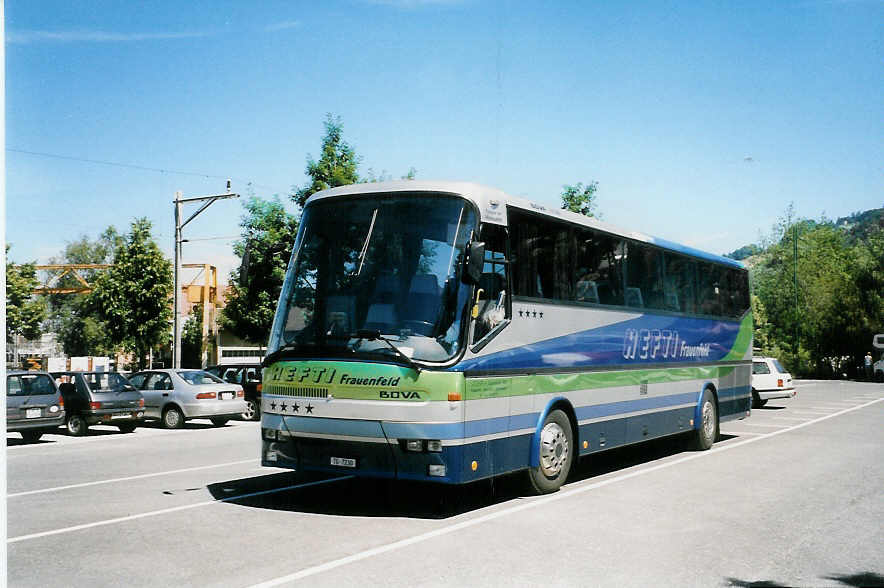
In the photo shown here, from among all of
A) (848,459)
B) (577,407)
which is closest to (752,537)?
(577,407)

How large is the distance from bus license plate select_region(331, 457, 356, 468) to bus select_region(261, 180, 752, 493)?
0.04 ft

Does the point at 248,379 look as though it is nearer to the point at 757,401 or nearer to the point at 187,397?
the point at 187,397

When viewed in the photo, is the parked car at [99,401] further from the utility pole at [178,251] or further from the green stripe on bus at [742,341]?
the green stripe on bus at [742,341]

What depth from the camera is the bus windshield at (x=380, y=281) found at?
897 cm

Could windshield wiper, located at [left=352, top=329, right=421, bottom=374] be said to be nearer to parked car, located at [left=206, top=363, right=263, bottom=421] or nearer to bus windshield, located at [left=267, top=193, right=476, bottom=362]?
bus windshield, located at [left=267, top=193, right=476, bottom=362]

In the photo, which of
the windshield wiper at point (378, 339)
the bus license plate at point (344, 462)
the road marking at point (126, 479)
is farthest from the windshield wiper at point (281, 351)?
the road marking at point (126, 479)

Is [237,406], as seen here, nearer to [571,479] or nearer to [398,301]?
[571,479]

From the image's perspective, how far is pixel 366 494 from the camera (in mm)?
10711

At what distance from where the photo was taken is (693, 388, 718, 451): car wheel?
16.0 metres

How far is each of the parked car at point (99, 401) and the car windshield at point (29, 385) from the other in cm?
151

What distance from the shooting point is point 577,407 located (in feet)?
38.0

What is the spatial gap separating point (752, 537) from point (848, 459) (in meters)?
Answer: 7.45

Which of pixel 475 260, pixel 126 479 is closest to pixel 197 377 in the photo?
pixel 126 479

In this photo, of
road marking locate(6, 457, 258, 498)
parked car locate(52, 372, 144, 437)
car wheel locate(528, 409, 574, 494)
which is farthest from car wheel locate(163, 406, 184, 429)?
car wheel locate(528, 409, 574, 494)
